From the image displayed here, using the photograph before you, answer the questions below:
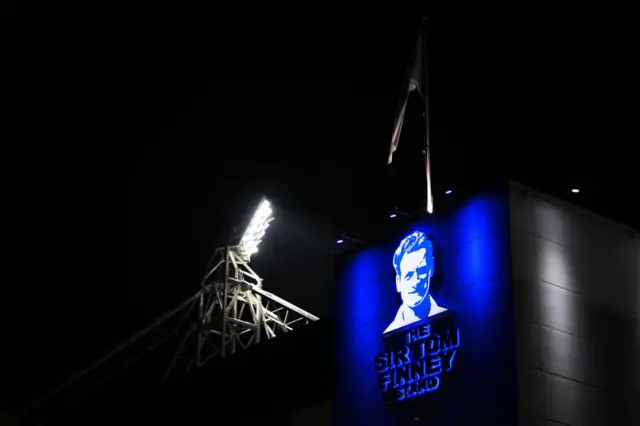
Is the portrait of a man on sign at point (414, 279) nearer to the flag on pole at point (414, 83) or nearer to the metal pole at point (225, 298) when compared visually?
the flag on pole at point (414, 83)

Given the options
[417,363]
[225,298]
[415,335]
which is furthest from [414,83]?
[225,298]

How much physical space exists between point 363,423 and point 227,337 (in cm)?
1729

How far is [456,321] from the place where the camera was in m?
18.1

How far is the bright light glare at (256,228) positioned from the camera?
114 feet

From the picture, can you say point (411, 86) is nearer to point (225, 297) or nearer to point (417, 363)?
point (417, 363)

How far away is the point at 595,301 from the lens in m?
18.0

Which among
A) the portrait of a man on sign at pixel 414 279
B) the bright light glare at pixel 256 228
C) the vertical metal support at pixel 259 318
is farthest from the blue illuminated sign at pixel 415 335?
the bright light glare at pixel 256 228

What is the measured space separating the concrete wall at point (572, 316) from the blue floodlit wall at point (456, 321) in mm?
299

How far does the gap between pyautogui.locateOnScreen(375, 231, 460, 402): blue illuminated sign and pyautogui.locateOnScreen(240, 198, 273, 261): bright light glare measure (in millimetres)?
15367

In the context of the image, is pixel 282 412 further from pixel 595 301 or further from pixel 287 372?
pixel 595 301

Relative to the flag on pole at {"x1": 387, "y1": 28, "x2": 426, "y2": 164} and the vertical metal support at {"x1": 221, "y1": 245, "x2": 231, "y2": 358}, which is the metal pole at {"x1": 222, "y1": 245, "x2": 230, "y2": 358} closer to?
the vertical metal support at {"x1": 221, "y1": 245, "x2": 231, "y2": 358}

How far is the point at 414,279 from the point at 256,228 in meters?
16.8

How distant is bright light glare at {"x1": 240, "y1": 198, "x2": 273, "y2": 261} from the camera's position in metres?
34.7

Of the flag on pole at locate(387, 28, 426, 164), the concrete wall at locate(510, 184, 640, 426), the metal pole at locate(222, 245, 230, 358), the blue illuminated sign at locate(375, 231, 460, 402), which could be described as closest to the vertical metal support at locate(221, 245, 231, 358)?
the metal pole at locate(222, 245, 230, 358)
